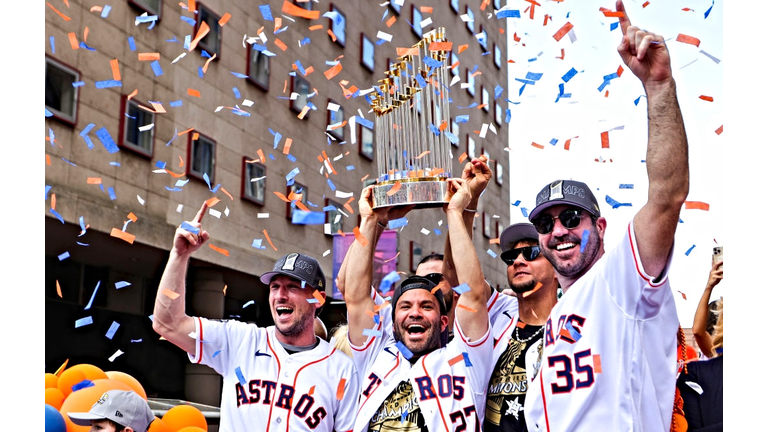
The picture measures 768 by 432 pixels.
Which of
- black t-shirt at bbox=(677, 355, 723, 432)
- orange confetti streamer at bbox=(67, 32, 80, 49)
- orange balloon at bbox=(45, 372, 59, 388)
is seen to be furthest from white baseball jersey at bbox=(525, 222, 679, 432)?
orange confetti streamer at bbox=(67, 32, 80, 49)

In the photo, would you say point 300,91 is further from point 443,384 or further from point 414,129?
point 443,384

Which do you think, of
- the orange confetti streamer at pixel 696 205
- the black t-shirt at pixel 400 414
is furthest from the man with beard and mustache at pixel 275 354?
the orange confetti streamer at pixel 696 205

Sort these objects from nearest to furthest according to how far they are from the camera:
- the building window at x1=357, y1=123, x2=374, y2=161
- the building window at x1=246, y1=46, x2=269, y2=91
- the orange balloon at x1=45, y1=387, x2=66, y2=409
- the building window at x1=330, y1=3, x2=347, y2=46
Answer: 1. the orange balloon at x1=45, y1=387, x2=66, y2=409
2. the building window at x1=246, y1=46, x2=269, y2=91
3. the building window at x1=330, y1=3, x2=347, y2=46
4. the building window at x1=357, y1=123, x2=374, y2=161

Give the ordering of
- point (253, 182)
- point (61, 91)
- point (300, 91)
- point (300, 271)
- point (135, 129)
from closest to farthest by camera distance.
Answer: point (300, 271) → point (61, 91) → point (135, 129) → point (253, 182) → point (300, 91)

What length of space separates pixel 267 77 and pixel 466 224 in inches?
494

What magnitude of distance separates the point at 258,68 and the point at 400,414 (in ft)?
42.9

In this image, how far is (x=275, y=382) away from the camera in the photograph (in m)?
4.35

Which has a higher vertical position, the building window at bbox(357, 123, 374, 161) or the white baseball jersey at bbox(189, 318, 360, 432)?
the building window at bbox(357, 123, 374, 161)

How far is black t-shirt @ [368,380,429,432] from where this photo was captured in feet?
Result: 12.5

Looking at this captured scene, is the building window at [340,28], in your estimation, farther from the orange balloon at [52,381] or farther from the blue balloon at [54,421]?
the blue balloon at [54,421]

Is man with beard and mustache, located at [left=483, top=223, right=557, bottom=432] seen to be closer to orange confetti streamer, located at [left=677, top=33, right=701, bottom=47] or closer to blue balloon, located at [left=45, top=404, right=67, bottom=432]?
orange confetti streamer, located at [left=677, top=33, right=701, bottom=47]

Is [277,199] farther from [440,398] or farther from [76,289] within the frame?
[440,398]

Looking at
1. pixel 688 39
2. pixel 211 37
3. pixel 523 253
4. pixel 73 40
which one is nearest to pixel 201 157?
pixel 211 37

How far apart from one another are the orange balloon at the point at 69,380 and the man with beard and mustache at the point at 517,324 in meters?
3.76
